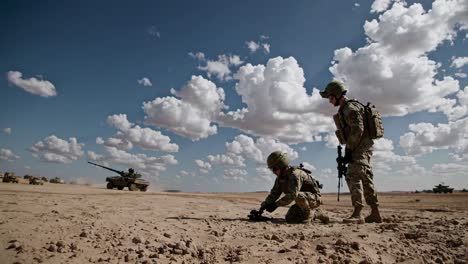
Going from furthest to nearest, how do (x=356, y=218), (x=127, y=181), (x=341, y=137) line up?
1. (x=127, y=181)
2. (x=341, y=137)
3. (x=356, y=218)

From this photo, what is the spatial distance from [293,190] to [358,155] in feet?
4.10

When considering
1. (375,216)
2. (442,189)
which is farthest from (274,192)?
(442,189)

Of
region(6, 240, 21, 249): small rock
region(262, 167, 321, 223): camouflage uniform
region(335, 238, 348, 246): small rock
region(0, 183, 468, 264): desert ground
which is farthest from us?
region(262, 167, 321, 223): camouflage uniform

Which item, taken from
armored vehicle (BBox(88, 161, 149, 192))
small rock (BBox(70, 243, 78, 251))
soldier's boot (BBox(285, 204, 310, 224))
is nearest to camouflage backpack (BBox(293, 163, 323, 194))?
soldier's boot (BBox(285, 204, 310, 224))

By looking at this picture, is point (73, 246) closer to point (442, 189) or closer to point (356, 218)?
point (356, 218)

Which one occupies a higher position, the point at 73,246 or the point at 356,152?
the point at 356,152

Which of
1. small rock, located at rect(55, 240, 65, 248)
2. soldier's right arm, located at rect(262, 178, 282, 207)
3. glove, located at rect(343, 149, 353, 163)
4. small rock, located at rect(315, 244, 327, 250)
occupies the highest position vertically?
glove, located at rect(343, 149, 353, 163)

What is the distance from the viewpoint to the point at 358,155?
546 centimetres

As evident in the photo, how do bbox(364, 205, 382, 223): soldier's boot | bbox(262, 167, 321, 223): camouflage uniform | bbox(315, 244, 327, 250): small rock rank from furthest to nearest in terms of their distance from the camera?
bbox(262, 167, 321, 223): camouflage uniform
bbox(364, 205, 382, 223): soldier's boot
bbox(315, 244, 327, 250): small rock

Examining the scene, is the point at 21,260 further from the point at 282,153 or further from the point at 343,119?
the point at 343,119

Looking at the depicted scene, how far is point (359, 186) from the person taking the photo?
5355 mm

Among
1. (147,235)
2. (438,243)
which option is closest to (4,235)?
(147,235)

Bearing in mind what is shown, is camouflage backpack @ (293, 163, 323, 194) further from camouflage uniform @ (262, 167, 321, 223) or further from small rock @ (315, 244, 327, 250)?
small rock @ (315, 244, 327, 250)

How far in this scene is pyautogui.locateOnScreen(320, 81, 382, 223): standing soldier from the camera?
5332 mm
